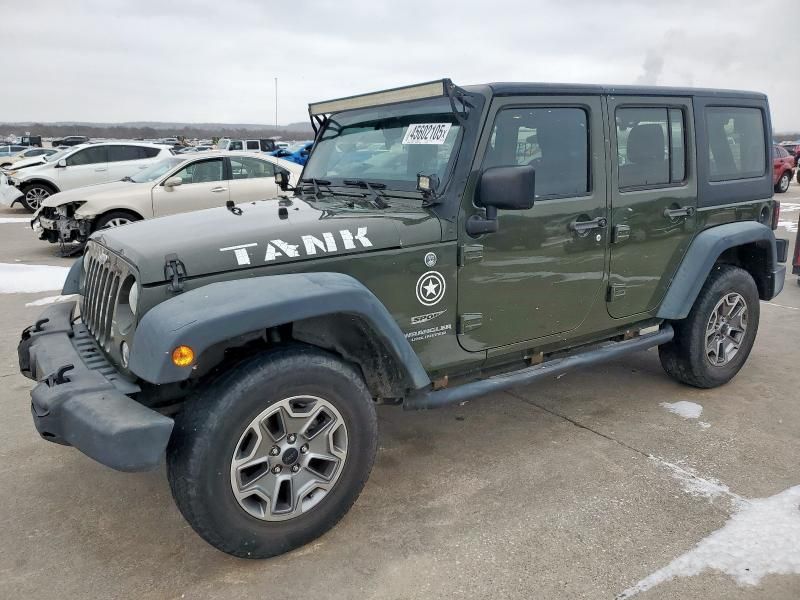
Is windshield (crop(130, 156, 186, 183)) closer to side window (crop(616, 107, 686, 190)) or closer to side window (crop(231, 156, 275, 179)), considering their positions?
side window (crop(231, 156, 275, 179))

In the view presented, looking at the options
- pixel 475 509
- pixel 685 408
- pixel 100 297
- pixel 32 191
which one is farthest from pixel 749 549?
pixel 32 191

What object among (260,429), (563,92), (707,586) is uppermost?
(563,92)

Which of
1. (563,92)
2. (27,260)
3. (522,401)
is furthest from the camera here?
Result: (27,260)

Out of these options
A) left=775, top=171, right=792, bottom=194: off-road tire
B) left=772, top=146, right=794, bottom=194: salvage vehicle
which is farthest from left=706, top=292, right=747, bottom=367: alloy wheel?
left=775, top=171, right=792, bottom=194: off-road tire

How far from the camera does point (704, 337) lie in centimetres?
Answer: 441

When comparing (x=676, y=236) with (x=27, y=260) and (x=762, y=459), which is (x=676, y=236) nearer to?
(x=762, y=459)

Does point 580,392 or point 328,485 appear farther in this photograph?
point 580,392

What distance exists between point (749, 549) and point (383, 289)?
196 cm

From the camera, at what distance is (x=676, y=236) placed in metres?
4.14

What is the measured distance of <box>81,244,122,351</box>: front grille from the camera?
293cm

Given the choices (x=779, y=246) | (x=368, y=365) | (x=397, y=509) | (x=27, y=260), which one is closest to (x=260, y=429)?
(x=368, y=365)

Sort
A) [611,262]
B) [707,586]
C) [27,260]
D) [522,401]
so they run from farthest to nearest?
[27,260] < [522,401] < [611,262] < [707,586]

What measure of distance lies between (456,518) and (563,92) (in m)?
2.30

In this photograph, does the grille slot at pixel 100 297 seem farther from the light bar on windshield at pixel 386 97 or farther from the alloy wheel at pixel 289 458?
the light bar on windshield at pixel 386 97
